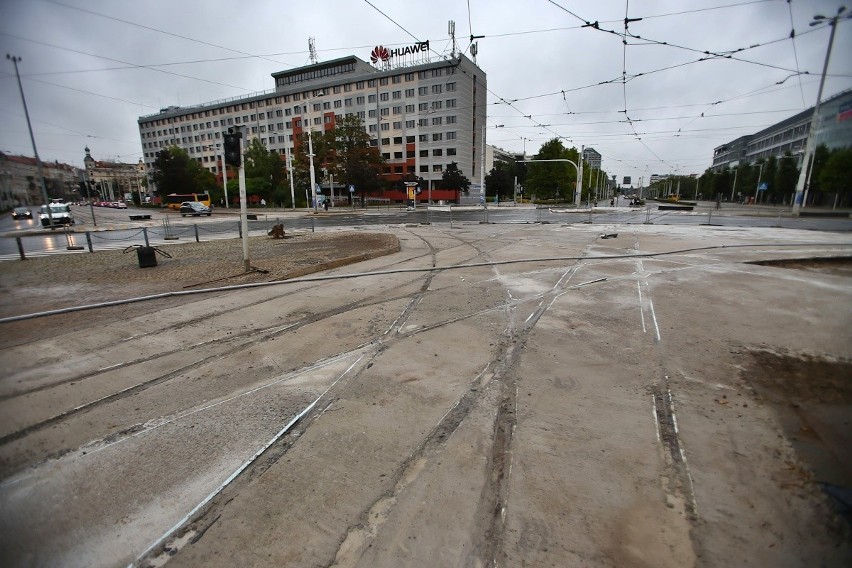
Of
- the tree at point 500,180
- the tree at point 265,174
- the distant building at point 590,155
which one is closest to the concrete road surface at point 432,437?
the tree at point 265,174

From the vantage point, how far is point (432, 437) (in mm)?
3400

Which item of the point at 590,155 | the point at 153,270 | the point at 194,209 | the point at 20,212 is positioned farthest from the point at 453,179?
the point at 590,155

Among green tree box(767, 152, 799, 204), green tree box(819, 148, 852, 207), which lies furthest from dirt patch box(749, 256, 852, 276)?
green tree box(767, 152, 799, 204)

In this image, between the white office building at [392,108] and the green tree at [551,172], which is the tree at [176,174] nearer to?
the white office building at [392,108]

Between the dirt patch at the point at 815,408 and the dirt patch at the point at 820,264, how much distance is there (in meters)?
8.15

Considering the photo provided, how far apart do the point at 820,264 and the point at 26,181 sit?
17.7 meters

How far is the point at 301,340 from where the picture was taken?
5.75 meters

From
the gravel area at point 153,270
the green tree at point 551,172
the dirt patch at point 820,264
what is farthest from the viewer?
the green tree at point 551,172

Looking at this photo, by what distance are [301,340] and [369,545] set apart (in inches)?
149

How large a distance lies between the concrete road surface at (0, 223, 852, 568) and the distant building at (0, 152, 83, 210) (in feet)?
7.06

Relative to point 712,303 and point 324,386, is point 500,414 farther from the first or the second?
point 712,303

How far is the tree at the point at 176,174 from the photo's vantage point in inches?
2911

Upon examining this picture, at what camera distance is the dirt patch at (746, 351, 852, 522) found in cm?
287

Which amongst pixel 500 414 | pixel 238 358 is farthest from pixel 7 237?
pixel 500 414
